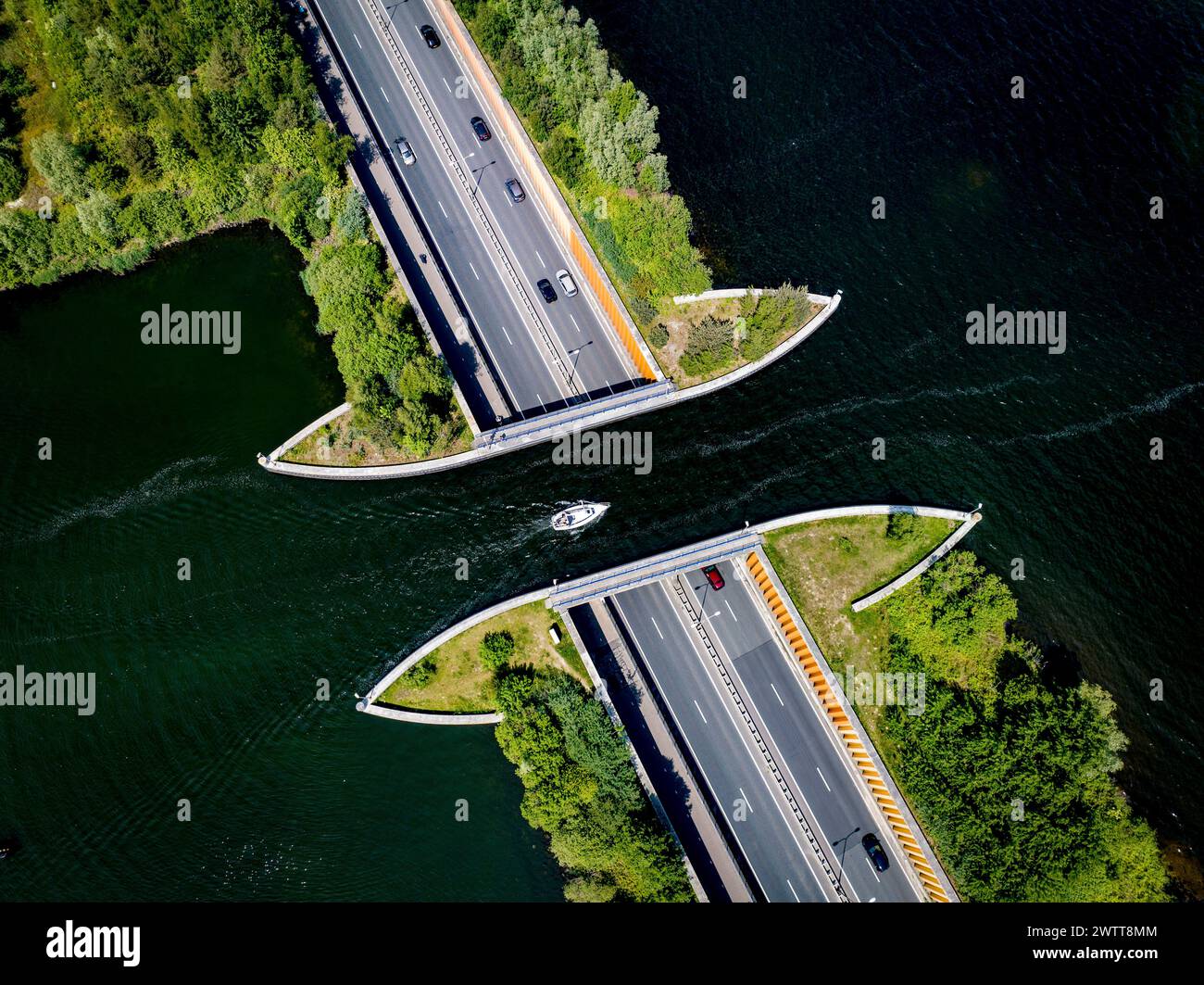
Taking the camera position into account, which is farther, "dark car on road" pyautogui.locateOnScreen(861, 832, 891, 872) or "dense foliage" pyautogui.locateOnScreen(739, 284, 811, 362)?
"dense foliage" pyautogui.locateOnScreen(739, 284, 811, 362)

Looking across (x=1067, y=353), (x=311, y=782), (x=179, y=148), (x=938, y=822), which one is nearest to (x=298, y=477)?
(x=311, y=782)

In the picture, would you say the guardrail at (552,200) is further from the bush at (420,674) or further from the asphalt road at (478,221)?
the bush at (420,674)

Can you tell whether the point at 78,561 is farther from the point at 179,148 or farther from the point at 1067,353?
the point at 1067,353

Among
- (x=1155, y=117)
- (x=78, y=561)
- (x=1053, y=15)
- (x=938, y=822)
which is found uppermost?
(x=1053, y=15)

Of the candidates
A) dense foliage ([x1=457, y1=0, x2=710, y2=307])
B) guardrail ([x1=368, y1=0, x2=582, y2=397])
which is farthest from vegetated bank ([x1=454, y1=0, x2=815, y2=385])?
guardrail ([x1=368, y1=0, x2=582, y2=397])

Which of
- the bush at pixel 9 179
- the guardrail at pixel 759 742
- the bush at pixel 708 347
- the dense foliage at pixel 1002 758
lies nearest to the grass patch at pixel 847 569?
the dense foliage at pixel 1002 758

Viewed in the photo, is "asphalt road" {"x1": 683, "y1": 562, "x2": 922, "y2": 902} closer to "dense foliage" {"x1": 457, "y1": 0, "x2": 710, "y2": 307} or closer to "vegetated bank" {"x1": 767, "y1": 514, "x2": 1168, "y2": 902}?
"vegetated bank" {"x1": 767, "y1": 514, "x2": 1168, "y2": 902}
